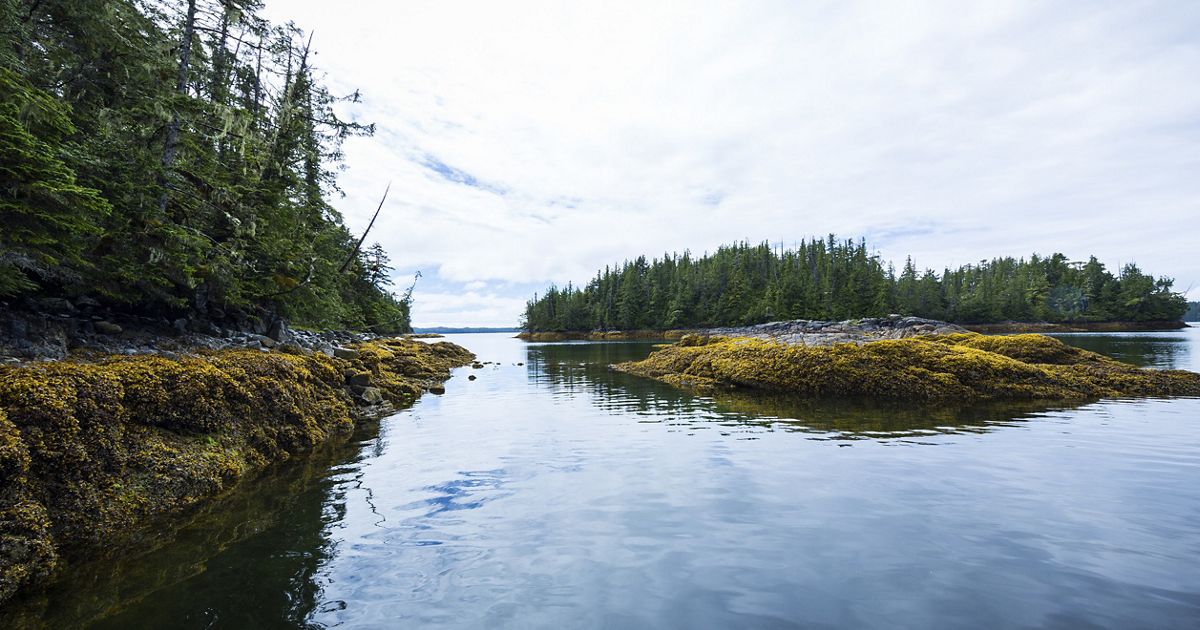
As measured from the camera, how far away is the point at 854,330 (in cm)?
4822

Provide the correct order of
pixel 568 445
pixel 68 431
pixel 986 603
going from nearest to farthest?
pixel 986 603 → pixel 68 431 → pixel 568 445

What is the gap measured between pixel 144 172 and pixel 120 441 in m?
9.28

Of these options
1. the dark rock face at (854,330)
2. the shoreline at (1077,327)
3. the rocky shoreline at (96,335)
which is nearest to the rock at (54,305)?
the rocky shoreline at (96,335)

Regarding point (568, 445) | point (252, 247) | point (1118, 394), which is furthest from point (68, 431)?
point (1118, 394)

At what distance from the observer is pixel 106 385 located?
694cm

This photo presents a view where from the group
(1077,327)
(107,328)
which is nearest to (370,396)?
(107,328)

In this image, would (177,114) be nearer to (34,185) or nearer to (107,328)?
(107,328)

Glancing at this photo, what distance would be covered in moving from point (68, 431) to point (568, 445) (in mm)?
8468

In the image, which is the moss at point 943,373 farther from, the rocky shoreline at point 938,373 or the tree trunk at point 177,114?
the tree trunk at point 177,114

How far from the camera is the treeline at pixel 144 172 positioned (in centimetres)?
897

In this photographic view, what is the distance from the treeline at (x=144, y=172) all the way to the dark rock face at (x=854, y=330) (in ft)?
Answer: 74.3

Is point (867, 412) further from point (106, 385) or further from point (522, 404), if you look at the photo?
point (106, 385)

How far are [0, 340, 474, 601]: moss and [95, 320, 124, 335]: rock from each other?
14.3 feet

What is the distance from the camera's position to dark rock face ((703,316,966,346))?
24.1 meters
